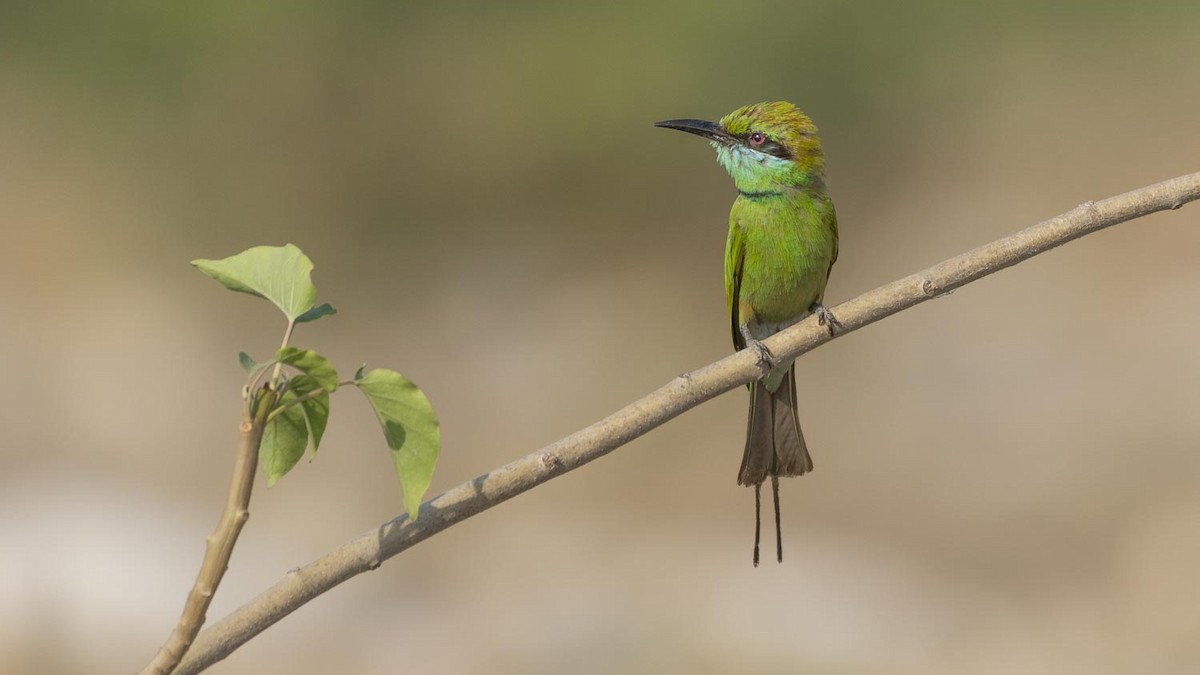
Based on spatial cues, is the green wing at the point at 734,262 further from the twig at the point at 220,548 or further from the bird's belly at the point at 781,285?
the twig at the point at 220,548

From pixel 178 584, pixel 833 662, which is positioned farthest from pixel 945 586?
pixel 178 584

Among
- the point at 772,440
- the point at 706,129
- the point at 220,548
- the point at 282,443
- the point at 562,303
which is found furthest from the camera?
the point at 562,303

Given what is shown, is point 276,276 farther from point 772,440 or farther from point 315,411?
point 772,440

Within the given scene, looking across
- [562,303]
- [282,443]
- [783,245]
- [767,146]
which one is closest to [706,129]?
[767,146]

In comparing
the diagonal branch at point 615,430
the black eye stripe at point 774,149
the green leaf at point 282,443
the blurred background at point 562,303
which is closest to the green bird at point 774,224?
the black eye stripe at point 774,149

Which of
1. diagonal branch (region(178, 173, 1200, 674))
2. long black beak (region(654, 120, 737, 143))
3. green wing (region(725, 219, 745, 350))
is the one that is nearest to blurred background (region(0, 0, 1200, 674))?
green wing (region(725, 219, 745, 350))

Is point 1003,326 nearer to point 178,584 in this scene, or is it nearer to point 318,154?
point 318,154

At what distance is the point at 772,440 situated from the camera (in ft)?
5.60

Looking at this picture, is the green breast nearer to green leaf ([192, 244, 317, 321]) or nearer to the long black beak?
the long black beak

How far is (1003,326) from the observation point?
4871 millimetres

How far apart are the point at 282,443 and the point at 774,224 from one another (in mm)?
1462

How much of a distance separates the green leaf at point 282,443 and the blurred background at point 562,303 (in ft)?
11.6

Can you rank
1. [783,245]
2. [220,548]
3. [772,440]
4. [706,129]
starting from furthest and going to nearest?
[783,245], [706,129], [772,440], [220,548]

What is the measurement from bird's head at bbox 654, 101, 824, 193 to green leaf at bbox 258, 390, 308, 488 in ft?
4.28
